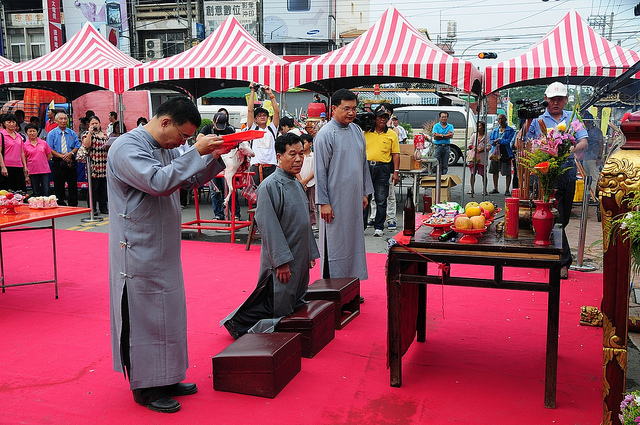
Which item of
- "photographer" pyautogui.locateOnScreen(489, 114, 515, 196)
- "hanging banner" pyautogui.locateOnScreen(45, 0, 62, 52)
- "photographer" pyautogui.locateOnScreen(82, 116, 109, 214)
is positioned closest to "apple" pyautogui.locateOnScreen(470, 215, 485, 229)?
"photographer" pyautogui.locateOnScreen(82, 116, 109, 214)

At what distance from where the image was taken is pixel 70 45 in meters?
11.1

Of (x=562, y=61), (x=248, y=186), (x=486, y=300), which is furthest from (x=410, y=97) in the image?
(x=486, y=300)

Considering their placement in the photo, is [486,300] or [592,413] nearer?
[592,413]

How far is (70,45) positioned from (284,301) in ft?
30.7

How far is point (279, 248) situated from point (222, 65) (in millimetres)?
6498

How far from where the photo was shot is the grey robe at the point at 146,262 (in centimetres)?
295

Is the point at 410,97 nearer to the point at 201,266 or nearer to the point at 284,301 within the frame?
the point at 201,266

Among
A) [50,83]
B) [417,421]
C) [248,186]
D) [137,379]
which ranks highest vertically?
[50,83]

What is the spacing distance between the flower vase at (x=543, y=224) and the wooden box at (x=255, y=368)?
1.56 m

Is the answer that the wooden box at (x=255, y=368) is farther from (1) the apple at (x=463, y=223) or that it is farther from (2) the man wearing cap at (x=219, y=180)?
(2) the man wearing cap at (x=219, y=180)

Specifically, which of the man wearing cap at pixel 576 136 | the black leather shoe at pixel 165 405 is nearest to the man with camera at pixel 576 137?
the man wearing cap at pixel 576 136

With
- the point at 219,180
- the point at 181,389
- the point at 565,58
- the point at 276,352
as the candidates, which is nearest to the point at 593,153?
the point at 565,58

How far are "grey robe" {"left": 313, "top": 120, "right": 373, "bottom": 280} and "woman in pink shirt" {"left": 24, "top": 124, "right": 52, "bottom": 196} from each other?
21.1ft

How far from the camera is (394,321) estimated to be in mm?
3260
